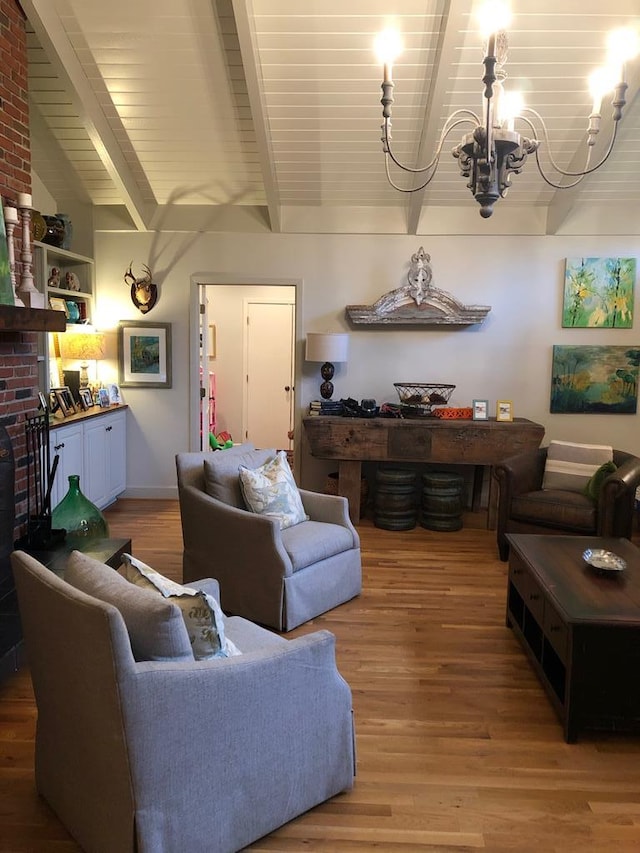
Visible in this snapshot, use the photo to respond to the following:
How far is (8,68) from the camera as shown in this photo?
369 centimetres

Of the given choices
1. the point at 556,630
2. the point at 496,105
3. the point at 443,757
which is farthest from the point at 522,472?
the point at 496,105

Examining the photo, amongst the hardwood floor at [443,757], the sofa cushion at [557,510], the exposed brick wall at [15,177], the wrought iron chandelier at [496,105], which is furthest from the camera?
the sofa cushion at [557,510]

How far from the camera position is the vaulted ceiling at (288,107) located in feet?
13.0

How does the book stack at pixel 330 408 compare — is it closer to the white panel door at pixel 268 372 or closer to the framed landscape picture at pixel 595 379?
the framed landscape picture at pixel 595 379

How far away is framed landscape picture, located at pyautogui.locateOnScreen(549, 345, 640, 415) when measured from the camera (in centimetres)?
580

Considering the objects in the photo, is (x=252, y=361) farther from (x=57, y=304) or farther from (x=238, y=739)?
(x=238, y=739)

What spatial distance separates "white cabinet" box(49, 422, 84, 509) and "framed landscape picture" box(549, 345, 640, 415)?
12.9ft

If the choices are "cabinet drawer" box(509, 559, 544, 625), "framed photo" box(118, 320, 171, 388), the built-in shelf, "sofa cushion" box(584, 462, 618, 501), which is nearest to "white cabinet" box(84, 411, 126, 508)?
"framed photo" box(118, 320, 171, 388)

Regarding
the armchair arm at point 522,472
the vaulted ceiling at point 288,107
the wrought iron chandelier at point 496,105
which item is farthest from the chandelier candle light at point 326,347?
the wrought iron chandelier at point 496,105

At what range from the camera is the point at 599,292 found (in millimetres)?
5766

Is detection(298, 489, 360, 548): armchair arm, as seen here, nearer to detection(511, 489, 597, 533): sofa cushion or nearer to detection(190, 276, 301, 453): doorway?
detection(511, 489, 597, 533): sofa cushion

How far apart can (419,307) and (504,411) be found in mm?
1134

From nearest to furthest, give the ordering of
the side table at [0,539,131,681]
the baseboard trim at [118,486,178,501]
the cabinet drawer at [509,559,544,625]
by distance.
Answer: the side table at [0,539,131,681] → the cabinet drawer at [509,559,544,625] → the baseboard trim at [118,486,178,501]

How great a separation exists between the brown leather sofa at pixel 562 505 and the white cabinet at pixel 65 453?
119 inches
